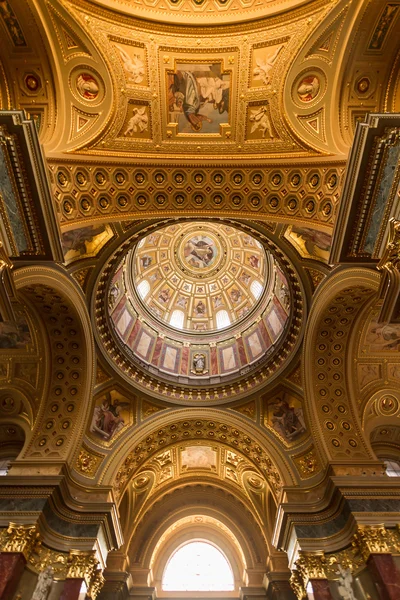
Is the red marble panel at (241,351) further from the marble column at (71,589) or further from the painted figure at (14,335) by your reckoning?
Answer: the marble column at (71,589)

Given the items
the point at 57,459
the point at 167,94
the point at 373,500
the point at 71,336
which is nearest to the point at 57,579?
the point at 57,459

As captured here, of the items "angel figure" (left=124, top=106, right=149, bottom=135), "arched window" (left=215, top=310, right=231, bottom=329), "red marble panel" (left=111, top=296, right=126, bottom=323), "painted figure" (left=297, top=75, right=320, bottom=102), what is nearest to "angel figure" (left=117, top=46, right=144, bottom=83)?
"angel figure" (left=124, top=106, right=149, bottom=135)

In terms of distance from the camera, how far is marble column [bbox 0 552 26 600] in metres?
9.16

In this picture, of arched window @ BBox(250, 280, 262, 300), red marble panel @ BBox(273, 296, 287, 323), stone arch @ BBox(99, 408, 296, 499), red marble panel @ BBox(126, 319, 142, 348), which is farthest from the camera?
arched window @ BBox(250, 280, 262, 300)

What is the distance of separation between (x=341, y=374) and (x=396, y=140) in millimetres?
8529

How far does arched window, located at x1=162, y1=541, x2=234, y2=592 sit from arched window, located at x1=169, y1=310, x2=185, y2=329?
9495 mm

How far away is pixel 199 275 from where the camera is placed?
2073 centimetres

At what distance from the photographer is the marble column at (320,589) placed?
10297 mm

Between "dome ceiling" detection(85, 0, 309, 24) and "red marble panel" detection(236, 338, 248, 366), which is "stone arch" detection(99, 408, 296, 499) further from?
"dome ceiling" detection(85, 0, 309, 24)

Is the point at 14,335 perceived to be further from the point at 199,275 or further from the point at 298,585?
the point at 298,585

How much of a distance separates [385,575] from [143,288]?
13.5m

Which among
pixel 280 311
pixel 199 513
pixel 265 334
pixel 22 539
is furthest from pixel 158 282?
pixel 22 539

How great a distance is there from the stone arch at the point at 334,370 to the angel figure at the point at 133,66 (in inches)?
295

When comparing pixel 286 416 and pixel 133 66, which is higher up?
pixel 133 66
